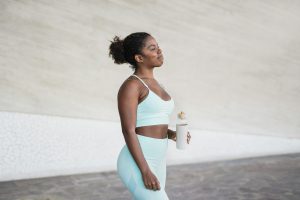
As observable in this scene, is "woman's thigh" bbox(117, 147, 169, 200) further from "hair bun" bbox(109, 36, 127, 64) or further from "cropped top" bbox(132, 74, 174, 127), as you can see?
"hair bun" bbox(109, 36, 127, 64)

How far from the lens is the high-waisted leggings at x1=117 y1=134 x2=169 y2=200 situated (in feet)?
6.73

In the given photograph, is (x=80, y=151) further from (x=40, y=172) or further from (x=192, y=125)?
(x=192, y=125)

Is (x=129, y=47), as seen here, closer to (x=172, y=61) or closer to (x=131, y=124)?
(x=131, y=124)

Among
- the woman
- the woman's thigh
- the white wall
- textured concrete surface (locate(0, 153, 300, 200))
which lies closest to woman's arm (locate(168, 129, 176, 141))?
the woman

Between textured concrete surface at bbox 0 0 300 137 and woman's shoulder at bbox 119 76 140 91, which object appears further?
textured concrete surface at bbox 0 0 300 137

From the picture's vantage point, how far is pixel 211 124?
6527mm

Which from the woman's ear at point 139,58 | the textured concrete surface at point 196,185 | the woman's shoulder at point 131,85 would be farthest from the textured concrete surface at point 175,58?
the woman's shoulder at point 131,85

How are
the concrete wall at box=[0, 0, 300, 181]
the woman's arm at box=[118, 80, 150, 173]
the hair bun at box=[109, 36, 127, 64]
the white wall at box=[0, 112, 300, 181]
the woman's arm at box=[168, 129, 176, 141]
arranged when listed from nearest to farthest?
the woman's arm at box=[118, 80, 150, 173] < the hair bun at box=[109, 36, 127, 64] < the woman's arm at box=[168, 129, 176, 141] < the white wall at box=[0, 112, 300, 181] < the concrete wall at box=[0, 0, 300, 181]

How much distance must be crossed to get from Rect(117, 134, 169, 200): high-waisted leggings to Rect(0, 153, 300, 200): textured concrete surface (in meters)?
2.56

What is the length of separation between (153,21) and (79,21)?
1.03 m

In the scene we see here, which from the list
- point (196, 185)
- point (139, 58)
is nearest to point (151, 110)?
point (139, 58)

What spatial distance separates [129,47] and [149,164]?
611mm

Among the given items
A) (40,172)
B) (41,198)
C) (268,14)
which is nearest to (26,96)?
(40,172)

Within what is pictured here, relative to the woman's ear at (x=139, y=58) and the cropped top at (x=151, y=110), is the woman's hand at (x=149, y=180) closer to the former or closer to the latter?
the cropped top at (x=151, y=110)
